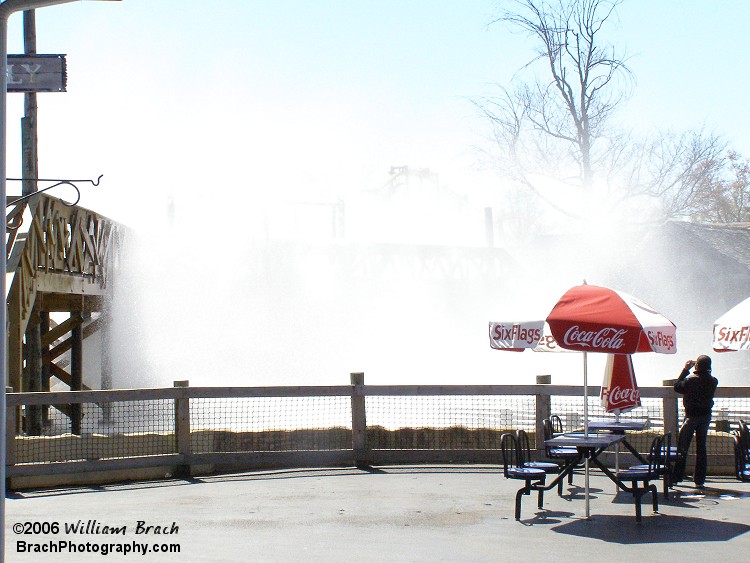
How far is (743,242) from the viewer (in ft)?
129

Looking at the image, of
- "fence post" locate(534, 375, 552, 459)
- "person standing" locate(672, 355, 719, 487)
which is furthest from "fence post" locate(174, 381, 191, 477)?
"person standing" locate(672, 355, 719, 487)

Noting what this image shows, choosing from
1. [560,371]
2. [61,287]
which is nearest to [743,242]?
[560,371]

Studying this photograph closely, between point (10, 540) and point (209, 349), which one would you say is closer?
point (10, 540)

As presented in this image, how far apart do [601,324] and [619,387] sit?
202 cm

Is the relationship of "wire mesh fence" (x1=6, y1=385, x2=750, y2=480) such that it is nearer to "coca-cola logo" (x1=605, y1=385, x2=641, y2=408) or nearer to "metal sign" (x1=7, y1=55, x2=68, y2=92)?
"coca-cola logo" (x1=605, y1=385, x2=641, y2=408)

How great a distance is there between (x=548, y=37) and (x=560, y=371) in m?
15.2

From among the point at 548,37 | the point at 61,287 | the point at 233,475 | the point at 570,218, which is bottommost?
the point at 233,475

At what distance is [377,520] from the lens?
895 centimetres

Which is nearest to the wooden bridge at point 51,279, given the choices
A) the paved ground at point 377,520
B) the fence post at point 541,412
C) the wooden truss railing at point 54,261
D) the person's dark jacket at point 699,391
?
the wooden truss railing at point 54,261

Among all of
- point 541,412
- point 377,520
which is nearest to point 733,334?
point 541,412

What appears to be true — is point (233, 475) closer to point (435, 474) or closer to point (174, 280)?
point (435, 474)

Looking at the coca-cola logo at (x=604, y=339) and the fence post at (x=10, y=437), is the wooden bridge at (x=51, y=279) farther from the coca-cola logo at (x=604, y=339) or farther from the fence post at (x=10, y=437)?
the coca-cola logo at (x=604, y=339)

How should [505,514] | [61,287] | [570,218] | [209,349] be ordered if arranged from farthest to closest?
1. [570,218]
2. [209,349]
3. [61,287]
4. [505,514]

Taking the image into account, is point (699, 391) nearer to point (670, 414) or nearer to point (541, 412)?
point (670, 414)
